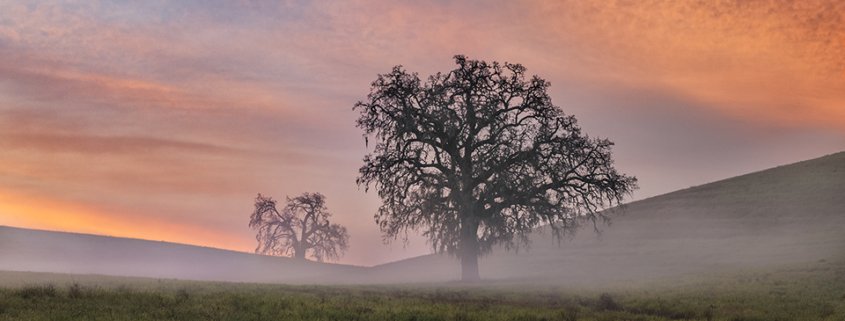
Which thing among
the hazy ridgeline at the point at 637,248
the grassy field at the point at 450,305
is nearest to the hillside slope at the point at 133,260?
the hazy ridgeline at the point at 637,248

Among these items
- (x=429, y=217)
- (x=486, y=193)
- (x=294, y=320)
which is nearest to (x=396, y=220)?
(x=429, y=217)

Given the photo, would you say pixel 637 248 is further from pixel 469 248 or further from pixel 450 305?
pixel 450 305

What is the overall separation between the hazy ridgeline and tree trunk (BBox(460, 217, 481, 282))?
4.06 m

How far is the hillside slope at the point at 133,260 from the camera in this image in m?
89.9

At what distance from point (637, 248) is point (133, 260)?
74.5 meters

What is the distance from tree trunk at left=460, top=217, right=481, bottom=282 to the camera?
44688 millimetres

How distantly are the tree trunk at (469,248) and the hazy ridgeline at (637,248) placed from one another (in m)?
4.06

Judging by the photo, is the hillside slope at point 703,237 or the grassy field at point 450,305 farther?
the hillside slope at point 703,237

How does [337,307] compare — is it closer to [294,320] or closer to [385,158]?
[294,320]

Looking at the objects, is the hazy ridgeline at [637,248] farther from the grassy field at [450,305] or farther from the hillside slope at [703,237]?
the grassy field at [450,305]

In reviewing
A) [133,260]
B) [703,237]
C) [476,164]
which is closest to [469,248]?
[476,164]

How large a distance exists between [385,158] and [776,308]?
1026 inches

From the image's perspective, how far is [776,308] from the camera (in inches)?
978

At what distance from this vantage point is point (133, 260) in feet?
323
